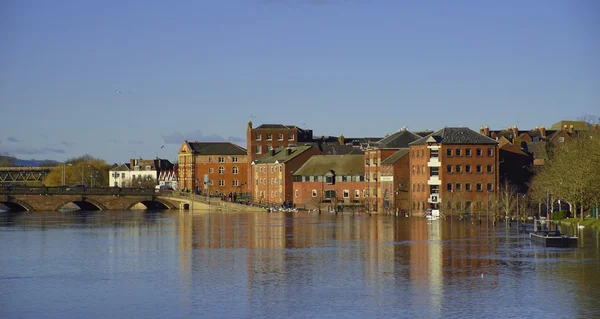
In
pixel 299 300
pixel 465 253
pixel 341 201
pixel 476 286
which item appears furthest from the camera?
pixel 341 201

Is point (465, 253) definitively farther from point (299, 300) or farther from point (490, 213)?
point (490, 213)

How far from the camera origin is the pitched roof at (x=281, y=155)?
521 feet

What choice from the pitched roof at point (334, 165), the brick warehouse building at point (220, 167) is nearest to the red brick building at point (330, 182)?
the pitched roof at point (334, 165)

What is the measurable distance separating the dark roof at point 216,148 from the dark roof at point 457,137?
77.1 meters

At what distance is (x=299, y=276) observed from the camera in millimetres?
51062

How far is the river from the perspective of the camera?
4062 cm

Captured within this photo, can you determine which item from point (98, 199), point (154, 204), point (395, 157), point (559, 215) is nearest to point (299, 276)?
point (559, 215)

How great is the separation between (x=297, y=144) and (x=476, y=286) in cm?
12820

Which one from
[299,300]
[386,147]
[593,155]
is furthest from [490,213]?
[299,300]

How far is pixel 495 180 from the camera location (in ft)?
385

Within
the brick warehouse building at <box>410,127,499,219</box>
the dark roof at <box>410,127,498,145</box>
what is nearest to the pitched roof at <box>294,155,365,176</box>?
the dark roof at <box>410,127,498,145</box>

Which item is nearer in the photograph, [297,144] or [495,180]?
[495,180]

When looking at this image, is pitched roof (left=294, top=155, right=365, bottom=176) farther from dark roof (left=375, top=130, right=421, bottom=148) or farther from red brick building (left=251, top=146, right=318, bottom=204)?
dark roof (left=375, top=130, right=421, bottom=148)

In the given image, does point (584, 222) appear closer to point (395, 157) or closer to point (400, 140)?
point (395, 157)
